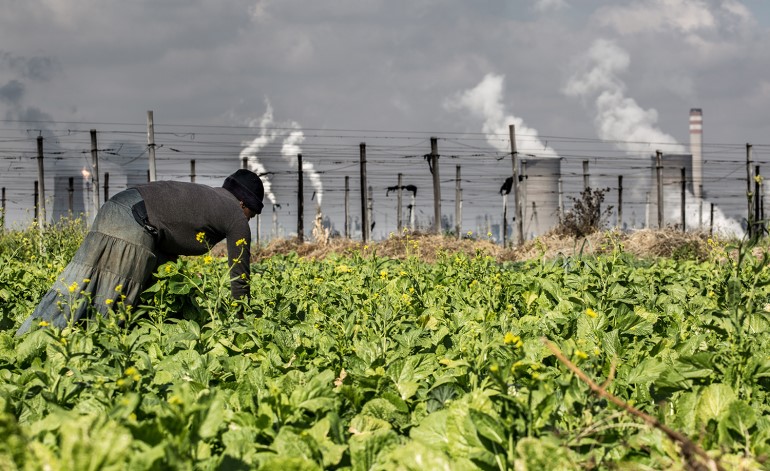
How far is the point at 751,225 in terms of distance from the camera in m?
2.80

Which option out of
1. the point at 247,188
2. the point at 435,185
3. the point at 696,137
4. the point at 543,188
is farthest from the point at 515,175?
the point at 696,137

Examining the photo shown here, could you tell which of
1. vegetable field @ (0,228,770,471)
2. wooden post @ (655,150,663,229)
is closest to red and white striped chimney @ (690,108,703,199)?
wooden post @ (655,150,663,229)

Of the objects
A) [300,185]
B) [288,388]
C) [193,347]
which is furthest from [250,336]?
[300,185]

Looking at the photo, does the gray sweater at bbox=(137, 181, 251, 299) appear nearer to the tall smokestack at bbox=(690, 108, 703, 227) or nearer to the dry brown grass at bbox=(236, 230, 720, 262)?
the dry brown grass at bbox=(236, 230, 720, 262)

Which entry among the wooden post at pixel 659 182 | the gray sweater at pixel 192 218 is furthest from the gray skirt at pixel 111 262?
the wooden post at pixel 659 182

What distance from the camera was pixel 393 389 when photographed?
3.01 metres

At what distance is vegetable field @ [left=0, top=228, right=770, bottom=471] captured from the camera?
2033 mm

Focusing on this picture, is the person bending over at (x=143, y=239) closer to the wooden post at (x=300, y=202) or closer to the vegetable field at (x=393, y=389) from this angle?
the vegetable field at (x=393, y=389)

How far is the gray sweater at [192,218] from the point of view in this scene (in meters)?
5.26

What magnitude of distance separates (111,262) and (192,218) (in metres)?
0.62

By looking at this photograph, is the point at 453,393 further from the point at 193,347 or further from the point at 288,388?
the point at 193,347

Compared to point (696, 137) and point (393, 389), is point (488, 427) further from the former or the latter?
point (696, 137)

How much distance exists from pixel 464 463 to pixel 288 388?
0.82 meters

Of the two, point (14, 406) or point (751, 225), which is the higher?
point (751, 225)
